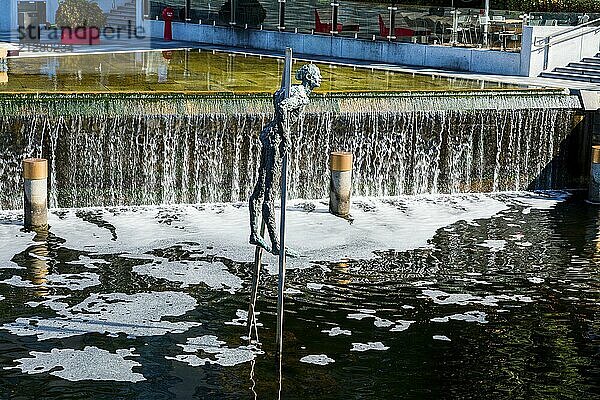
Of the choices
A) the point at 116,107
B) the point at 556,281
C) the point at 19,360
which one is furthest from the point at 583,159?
the point at 19,360

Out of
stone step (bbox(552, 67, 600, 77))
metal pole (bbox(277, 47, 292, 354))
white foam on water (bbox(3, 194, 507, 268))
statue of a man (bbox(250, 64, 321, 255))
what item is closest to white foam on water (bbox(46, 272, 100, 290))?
white foam on water (bbox(3, 194, 507, 268))

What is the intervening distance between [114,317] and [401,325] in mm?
3286

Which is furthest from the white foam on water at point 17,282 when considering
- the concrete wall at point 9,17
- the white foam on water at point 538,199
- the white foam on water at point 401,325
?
the concrete wall at point 9,17

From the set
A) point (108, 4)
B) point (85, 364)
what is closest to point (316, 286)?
point (85, 364)

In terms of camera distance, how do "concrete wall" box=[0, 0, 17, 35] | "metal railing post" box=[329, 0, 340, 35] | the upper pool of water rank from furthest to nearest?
Answer: 1. "concrete wall" box=[0, 0, 17, 35]
2. "metal railing post" box=[329, 0, 340, 35]
3. the upper pool of water

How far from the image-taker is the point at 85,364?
479 inches

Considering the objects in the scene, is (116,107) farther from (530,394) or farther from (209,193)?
(530,394)

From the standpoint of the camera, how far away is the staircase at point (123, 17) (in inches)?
1422

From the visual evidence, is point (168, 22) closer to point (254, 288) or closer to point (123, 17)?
point (123, 17)

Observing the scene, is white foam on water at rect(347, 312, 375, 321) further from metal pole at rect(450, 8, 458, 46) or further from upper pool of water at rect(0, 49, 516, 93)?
metal pole at rect(450, 8, 458, 46)

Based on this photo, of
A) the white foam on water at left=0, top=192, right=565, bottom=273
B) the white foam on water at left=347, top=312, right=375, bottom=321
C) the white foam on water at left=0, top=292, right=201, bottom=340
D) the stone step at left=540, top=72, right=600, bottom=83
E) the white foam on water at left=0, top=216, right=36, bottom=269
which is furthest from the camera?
the stone step at left=540, top=72, right=600, bottom=83

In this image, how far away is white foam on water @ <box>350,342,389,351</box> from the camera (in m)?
12.8

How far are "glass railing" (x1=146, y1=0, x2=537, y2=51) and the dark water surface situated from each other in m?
9.81

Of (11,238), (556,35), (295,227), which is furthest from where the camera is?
(556,35)
